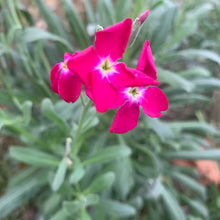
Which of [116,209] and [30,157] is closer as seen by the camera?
[30,157]

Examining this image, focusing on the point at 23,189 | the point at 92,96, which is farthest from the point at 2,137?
the point at 92,96

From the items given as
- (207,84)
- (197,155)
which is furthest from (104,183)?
(207,84)

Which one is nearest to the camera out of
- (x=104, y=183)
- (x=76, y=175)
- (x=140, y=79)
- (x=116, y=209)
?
(x=140, y=79)

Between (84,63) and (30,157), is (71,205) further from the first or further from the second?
(84,63)

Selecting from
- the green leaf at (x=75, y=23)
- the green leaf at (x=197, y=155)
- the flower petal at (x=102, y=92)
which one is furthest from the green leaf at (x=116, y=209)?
the green leaf at (x=75, y=23)

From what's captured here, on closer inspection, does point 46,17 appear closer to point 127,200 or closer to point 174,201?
point 127,200

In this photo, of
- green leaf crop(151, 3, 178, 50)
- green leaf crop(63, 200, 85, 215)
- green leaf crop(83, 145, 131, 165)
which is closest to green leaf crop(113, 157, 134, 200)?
green leaf crop(83, 145, 131, 165)

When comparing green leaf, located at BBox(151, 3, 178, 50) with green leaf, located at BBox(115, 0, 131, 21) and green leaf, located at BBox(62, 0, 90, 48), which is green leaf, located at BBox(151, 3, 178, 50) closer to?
green leaf, located at BBox(115, 0, 131, 21)
